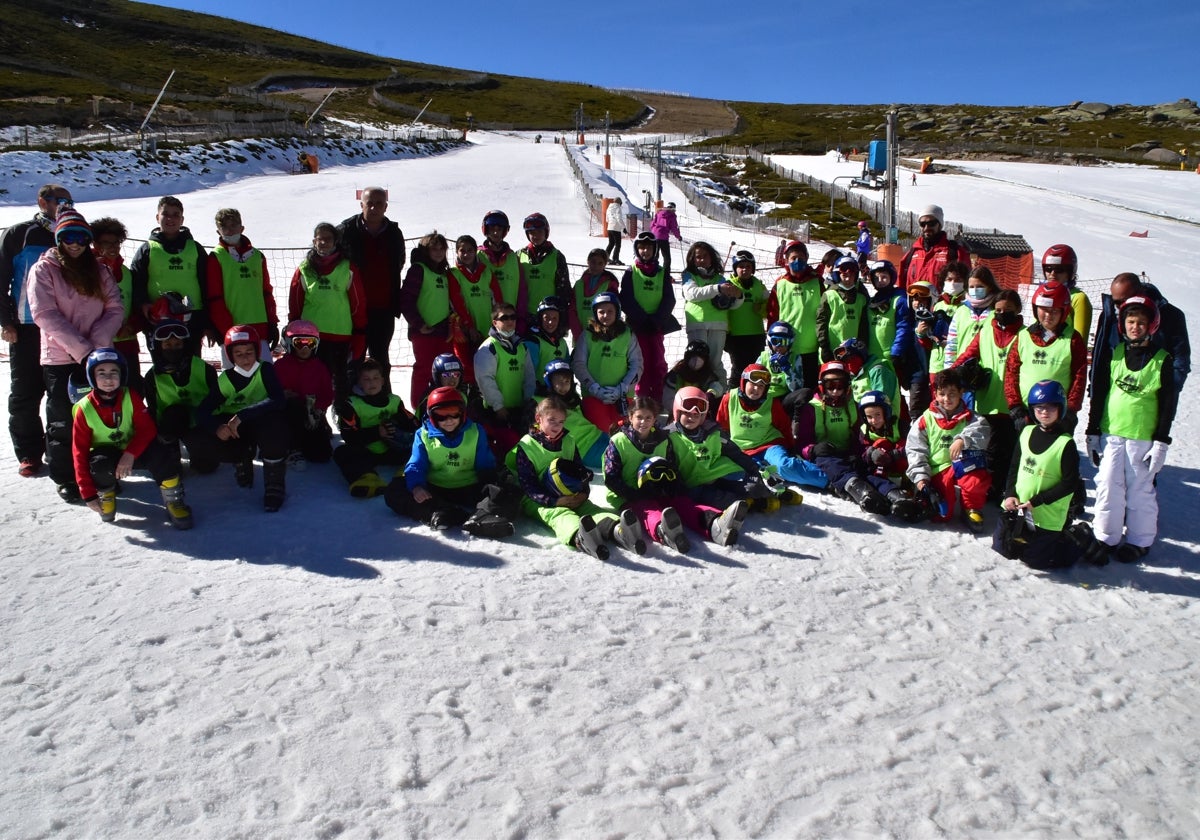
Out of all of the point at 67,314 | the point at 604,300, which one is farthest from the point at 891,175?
the point at 67,314

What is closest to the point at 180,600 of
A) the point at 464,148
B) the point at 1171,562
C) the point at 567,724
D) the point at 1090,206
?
the point at 567,724

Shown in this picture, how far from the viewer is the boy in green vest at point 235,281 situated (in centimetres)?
628

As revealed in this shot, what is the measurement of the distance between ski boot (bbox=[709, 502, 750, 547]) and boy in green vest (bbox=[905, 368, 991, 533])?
1511 mm

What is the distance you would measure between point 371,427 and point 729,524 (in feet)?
9.69

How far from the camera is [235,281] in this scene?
6402 mm

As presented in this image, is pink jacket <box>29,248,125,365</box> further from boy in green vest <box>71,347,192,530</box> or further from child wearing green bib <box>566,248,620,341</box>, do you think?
child wearing green bib <box>566,248,620,341</box>

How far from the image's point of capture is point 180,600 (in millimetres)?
4332

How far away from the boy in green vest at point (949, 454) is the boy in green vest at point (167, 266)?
5612mm

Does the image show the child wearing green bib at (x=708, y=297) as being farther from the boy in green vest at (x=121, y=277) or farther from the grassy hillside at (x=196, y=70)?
the grassy hillside at (x=196, y=70)

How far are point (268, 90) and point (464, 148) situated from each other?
172 ft

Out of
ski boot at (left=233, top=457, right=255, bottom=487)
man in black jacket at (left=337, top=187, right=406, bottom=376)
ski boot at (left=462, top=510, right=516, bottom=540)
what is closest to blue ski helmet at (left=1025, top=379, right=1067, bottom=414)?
ski boot at (left=462, top=510, right=516, bottom=540)

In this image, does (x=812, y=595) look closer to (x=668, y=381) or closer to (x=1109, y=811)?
(x=1109, y=811)

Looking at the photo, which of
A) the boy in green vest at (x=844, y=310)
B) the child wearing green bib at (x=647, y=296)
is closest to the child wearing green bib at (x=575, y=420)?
the child wearing green bib at (x=647, y=296)

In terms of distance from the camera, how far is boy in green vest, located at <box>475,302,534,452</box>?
660 cm
